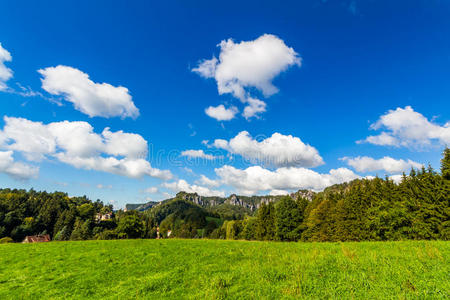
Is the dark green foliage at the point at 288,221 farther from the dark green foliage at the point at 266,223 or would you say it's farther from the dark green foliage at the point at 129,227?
the dark green foliage at the point at 129,227

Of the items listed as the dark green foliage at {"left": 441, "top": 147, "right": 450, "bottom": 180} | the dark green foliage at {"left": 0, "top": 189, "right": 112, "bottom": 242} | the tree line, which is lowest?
the dark green foliage at {"left": 0, "top": 189, "right": 112, "bottom": 242}

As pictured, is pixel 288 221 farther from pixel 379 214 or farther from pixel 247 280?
pixel 247 280

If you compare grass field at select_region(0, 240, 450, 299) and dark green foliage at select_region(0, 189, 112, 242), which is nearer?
grass field at select_region(0, 240, 450, 299)

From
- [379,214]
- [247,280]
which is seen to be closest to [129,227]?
[247,280]

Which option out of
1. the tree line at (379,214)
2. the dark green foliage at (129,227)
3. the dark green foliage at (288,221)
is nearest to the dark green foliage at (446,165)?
the tree line at (379,214)

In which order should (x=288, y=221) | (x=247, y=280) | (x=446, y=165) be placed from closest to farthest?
(x=247, y=280) < (x=446, y=165) < (x=288, y=221)

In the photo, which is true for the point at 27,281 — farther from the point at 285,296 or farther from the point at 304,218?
the point at 304,218

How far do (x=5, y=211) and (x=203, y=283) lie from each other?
161469 mm

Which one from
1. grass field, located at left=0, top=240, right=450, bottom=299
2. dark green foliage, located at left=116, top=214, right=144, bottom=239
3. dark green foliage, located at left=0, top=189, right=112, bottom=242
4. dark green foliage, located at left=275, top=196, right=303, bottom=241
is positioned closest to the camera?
grass field, located at left=0, top=240, right=450, bottom=299

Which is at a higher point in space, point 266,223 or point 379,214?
point 379,214

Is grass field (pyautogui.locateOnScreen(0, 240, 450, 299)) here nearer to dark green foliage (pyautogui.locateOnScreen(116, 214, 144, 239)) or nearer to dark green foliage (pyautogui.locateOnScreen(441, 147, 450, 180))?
dark green foliage (pyautogui.locateOnScreen(441, 147, 450, 180))

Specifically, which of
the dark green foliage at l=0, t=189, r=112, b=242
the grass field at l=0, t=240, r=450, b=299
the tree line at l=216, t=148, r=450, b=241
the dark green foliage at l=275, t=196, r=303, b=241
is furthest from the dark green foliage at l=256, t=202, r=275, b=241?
the dark green foliage at l=0, t=189, r=112, b=242

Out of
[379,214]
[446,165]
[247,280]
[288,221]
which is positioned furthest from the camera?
[288,221]

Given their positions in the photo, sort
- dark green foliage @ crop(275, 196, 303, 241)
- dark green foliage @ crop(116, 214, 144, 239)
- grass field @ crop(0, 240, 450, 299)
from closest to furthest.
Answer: grass field @ crop(0, 240, 450, 299)
dark green foliage @ crop(275, 196, 303, 241)
dark green foliage @ crop(116, 214, 144, 239)
